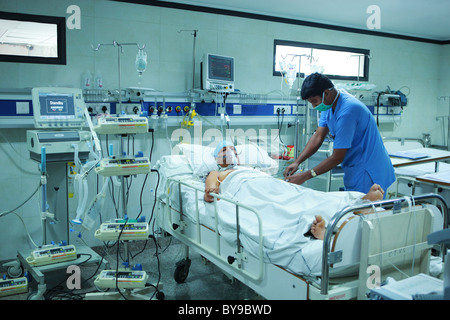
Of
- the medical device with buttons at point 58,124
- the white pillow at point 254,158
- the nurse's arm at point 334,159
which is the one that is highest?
the medical device with buttons at point 58,124

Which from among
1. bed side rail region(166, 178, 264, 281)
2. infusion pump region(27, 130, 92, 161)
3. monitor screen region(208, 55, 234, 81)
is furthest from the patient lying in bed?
monitor screen region(208, 55, 234, 81)

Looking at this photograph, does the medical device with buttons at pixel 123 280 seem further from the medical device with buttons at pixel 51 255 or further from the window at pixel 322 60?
the window at pixel 322 60

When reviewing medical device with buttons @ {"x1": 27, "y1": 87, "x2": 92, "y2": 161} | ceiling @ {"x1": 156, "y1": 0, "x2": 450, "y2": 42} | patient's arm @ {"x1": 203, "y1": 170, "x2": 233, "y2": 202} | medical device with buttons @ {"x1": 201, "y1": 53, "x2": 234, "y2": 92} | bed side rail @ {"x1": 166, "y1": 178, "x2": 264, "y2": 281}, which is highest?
ceiling @ {"x1": 156, "y1": 0, "x2": 450, "y2": 42}

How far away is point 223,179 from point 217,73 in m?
1.48

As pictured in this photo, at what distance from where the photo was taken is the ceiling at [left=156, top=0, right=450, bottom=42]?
13.5 ft

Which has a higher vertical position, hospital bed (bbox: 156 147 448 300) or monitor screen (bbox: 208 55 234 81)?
monitor screen (bbox: 208 55 234 81)

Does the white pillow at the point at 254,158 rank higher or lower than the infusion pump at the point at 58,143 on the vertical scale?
lower

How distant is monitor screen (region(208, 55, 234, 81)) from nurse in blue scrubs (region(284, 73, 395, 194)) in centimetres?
153

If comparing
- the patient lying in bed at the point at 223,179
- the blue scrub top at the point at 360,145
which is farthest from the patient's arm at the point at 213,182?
the blue scrub top at the point at 360,145

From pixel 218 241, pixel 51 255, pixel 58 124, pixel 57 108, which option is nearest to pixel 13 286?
pixel 51 255

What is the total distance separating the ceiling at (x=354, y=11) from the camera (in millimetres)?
4105

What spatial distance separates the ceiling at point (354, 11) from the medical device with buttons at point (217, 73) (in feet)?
1.99

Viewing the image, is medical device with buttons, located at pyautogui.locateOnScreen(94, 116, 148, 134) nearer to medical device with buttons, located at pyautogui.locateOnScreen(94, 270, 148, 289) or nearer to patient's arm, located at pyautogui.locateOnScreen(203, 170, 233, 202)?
patient's arm, located at pyautogui.locateOnScreen(203, 170, 233, 202)
